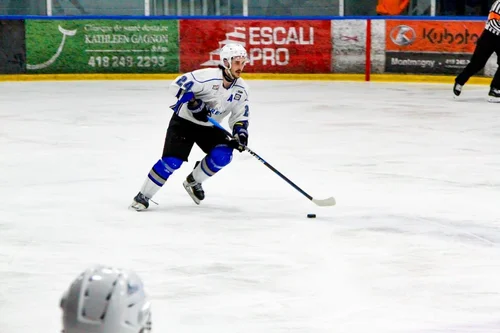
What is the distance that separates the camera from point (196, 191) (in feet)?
19.7

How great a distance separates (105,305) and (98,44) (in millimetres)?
11679

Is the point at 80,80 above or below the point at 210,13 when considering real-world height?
below

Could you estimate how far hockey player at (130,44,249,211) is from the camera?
18.4ft

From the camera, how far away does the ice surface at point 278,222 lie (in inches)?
151

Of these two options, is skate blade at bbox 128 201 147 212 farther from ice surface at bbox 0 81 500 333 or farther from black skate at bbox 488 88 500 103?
black skate at bbox 488 88 500 103

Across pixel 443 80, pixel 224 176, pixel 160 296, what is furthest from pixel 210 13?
pixel 160 296

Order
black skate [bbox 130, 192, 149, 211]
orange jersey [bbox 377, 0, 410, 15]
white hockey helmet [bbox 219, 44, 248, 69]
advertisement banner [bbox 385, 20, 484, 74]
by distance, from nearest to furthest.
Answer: white hockey helmet [bbox 219, 44, 248, 69] → black skate [bbox 130, 192, 149, 211] → advertisement banner [bbox 385, 20, 484, 74] → orange jersey [bbox 377, 0, 410, 15]

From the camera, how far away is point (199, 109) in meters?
5.58

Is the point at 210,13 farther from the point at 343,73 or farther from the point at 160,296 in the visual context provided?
the point at 160,296

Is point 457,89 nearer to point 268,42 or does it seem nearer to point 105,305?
point 268,42

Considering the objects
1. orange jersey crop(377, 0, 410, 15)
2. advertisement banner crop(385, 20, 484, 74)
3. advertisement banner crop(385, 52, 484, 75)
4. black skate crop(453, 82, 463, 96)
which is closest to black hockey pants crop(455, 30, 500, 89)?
black skate crop(453, 82, 463, 96)

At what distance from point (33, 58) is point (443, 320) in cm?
982

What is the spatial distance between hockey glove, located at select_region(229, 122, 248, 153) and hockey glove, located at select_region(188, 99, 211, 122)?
0.67 ft

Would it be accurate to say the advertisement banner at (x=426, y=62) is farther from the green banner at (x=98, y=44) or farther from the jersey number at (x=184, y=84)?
the jersey number at (x=184, y=84)
